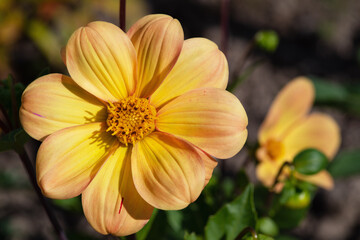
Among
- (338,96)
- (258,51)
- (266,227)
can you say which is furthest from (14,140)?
(258,51)

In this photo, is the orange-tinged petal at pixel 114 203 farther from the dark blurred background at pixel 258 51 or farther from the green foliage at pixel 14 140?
the dark blurred background at pixel 258 51

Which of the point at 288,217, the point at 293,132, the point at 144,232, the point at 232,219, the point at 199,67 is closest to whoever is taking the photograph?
the point at 199,67

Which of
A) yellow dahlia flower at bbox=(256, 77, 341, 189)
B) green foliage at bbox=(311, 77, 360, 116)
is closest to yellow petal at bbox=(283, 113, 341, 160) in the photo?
yellow dahlia flower at bbox=(256, 77, 341, 189)

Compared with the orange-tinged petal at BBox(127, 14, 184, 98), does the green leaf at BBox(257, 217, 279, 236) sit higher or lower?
A: lower

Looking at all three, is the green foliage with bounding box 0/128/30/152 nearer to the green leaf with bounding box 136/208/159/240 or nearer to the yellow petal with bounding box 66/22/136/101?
the yellow petal with bounding box 66/22/136/101

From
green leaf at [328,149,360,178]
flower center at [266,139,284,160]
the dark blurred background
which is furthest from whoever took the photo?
the dark blurred background

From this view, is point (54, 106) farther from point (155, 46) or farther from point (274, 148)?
point (274, 148)

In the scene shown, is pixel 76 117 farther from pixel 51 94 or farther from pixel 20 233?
pixel 20 233
